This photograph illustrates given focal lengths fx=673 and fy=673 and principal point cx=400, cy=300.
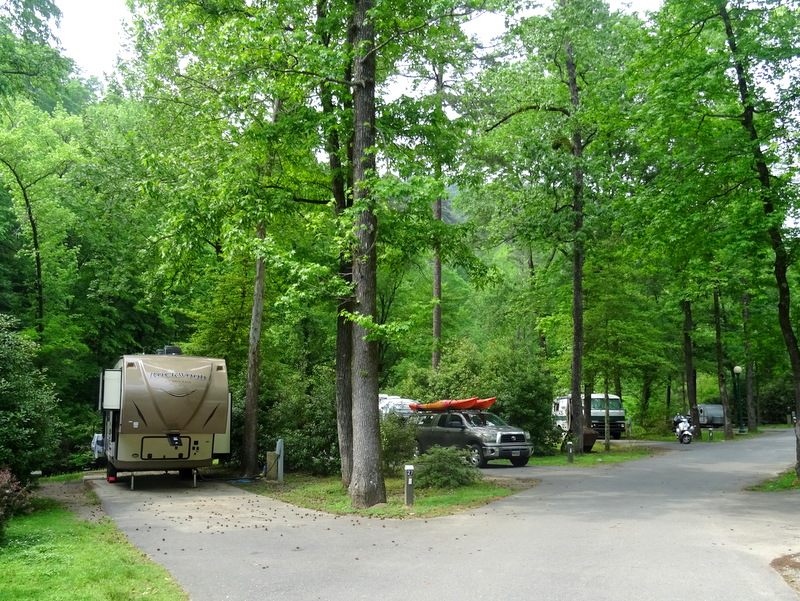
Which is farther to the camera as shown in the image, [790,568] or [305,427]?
[305,427]

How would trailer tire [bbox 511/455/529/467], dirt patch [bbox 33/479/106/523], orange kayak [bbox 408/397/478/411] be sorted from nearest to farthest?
dirt patch [bbox 33/479/106/523] → trailer tire [bbox 511/455/529/467] → orange kayak [bbox 408/397/478/411]

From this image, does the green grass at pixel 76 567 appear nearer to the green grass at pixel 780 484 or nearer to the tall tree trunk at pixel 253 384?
the tall tree trunk at pixel 253 384

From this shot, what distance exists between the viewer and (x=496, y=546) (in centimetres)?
902

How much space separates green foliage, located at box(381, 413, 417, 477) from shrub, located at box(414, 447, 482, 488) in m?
2.04

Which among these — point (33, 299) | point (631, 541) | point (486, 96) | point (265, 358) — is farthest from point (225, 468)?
point (486, 96)

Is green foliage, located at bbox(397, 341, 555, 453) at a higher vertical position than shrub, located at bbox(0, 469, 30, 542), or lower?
higher

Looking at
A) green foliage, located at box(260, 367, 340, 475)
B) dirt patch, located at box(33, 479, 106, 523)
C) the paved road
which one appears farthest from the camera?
green foliage, located at box(260, 367, 340, 475)

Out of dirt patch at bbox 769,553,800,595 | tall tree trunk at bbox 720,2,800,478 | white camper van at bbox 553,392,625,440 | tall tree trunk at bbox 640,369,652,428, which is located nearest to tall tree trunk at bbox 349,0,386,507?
dirt patch at bbox 769,553,800,595

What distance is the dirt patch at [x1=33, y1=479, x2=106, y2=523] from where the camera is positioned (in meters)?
12.3

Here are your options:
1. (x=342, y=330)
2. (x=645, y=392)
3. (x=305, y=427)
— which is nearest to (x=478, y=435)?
(x=305, y=427)

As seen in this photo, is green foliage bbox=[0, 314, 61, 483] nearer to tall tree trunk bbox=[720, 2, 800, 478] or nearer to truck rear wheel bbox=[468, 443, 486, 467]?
truck rear wheel bbox=[468, 443, 486, 467]

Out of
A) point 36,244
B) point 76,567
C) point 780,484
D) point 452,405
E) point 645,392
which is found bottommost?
point 780,484

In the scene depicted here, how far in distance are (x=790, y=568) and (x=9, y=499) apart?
1073 cm

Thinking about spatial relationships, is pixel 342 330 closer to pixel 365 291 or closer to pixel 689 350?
pixel 365 291
